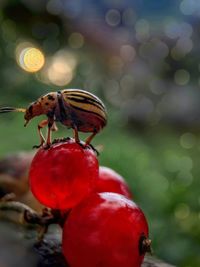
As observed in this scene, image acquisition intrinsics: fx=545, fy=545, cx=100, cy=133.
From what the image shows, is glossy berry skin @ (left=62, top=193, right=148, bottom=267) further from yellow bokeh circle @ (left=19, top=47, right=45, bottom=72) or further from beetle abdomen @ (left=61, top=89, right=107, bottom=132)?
yellow bokeh circle @ (left=19, top=47, right=45, bottom=72)

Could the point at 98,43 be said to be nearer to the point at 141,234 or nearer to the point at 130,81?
the point at 130,81

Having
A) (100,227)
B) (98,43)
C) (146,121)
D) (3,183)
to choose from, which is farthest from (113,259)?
(98,43)

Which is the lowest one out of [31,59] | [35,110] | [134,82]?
[134,82]

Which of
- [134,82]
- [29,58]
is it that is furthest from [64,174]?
[134,82]

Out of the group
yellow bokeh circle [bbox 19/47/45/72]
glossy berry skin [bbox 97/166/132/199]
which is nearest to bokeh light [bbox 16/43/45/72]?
yellow bokeh circle [bbox 19/47/45/72]

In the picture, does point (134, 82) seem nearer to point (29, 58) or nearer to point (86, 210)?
point (29, 58)
